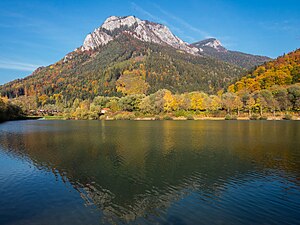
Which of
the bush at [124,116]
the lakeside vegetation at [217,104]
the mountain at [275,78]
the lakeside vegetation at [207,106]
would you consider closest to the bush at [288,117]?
the lakeside vegetation at [217,104]

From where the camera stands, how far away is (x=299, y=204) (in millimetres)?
15086

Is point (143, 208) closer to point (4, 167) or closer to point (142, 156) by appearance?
point (142, 156)

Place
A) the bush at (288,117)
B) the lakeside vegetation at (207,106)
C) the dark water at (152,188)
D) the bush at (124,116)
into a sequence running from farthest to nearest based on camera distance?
the bush at (124,116)
the lakeside vegetation at (207,106)
the bush at (288,117)
the dark water at (152,188)

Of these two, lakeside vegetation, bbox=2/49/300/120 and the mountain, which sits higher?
the mountain

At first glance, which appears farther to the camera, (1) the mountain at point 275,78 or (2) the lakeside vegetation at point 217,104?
(1) the mountain at point 275,78

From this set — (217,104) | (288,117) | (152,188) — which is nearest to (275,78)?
(288,117)

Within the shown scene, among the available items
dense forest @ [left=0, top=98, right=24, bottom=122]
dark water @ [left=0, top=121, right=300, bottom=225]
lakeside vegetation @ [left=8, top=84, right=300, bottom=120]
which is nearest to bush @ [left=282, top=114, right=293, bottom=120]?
lakeside vegetation @ [left=8, top=84, right=300, bottom=120]

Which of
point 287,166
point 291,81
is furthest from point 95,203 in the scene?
point 291,81

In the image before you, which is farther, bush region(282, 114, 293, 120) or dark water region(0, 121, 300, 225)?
bush region(282, 114, 293, 120)

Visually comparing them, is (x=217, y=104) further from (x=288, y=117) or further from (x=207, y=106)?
(x=288, y=117)

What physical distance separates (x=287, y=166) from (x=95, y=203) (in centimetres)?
2063

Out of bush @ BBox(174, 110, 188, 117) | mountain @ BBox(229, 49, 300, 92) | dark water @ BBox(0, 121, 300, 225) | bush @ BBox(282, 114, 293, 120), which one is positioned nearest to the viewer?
dark water @ BBox(0, 121, 300, 225)

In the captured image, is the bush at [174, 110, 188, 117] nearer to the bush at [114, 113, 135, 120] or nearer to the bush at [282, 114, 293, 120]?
the bush at [114, 113, 135, 120]

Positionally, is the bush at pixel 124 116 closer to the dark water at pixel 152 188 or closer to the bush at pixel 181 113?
the bush at pixel 181 113
